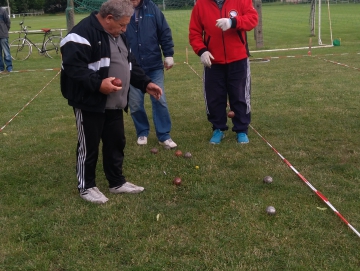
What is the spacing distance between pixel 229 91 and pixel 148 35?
1.19 metres

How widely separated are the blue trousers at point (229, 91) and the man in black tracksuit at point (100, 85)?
1.44m

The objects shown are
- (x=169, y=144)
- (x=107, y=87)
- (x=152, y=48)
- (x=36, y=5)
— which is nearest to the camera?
(x=107, y=87)

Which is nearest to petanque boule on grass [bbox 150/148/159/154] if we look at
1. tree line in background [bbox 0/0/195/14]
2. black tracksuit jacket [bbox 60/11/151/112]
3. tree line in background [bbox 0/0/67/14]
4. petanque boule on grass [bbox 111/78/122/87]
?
black tracksuit jacket [bbox 60/11/151/112]

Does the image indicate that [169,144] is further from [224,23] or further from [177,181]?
[224,23]

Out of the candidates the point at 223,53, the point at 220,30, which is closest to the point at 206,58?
the point at 223,53

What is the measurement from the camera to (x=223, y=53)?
5.29 metres

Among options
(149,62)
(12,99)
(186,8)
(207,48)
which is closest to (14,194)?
(149,62)

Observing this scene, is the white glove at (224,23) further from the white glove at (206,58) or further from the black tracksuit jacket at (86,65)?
the black tracksuit jacket at (86,65)

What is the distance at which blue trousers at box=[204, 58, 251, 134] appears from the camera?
5.41 meters

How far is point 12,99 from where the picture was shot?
29.2ft

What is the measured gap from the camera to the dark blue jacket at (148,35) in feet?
17.2

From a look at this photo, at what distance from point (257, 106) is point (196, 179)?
3.28 metres

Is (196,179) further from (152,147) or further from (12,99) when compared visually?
(12,99)

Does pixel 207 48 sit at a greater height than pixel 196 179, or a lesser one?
greater
